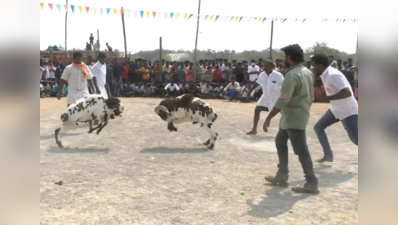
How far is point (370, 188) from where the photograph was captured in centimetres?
159

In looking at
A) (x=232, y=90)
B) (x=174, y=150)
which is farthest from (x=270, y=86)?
(x=232, y=90)

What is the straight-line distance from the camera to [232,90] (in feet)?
59.1

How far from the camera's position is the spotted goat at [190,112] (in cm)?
752

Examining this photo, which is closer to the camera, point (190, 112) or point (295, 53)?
point (295, 53)

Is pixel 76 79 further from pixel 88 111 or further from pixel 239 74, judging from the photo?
pixel 239 74

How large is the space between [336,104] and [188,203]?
9.37ft

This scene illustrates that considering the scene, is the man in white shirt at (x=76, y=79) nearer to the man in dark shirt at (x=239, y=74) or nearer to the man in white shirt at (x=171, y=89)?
the man in white shirt at (x=171, y=89)

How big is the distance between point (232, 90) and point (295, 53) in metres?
13.1

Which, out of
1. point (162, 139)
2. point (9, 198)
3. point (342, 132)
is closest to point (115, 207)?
point (9, 198)

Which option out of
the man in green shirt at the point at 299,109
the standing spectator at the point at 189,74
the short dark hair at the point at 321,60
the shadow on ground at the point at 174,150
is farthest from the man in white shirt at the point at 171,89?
the man in green shirt at the point at 299,109

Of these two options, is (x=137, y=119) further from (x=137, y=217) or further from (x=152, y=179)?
(x=137, y=217)

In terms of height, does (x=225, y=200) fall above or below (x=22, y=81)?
below

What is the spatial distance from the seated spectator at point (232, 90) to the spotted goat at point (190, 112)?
405 inches

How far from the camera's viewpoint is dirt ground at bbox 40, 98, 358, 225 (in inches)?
165
